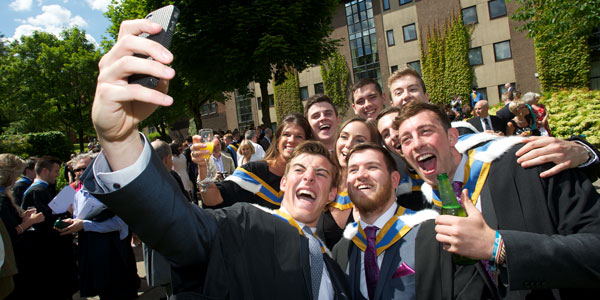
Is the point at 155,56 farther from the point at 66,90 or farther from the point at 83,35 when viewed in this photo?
the point at 83,35

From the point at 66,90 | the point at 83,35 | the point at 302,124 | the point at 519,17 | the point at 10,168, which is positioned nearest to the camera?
the point at 302,124

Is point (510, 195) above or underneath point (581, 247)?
above

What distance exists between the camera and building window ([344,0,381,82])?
28812 mm

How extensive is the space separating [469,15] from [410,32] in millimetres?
4291

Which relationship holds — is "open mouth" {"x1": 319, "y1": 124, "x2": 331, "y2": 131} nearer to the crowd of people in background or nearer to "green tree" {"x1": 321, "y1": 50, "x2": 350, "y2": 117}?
the crowd of people in background

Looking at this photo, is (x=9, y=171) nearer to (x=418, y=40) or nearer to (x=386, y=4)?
(x=418, y=40)

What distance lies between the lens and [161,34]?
4.11ft

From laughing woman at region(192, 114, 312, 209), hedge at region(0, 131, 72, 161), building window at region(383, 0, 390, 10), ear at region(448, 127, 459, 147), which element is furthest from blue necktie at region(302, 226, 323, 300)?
building window at region(383, 0, 390, 10)

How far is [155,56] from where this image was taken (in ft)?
3.86

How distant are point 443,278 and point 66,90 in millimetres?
36758

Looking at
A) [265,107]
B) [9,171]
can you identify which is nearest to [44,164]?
[9,171]

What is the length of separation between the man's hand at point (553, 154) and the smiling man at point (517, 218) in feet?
0.20

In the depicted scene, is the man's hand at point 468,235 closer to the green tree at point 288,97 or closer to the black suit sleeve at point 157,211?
the black suit sleeve at point 157,211

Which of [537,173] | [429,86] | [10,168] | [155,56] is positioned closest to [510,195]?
[537,173]
